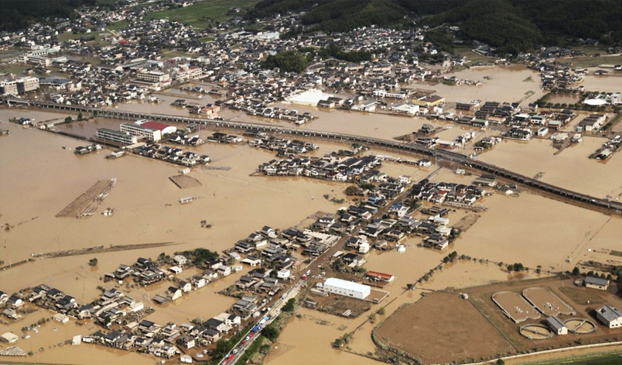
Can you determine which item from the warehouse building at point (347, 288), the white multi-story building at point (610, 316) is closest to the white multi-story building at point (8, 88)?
the warehouse building at point (347, 288)

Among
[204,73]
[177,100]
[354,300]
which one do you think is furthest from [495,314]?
[204,73]

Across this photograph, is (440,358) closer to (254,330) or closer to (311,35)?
(254,330)

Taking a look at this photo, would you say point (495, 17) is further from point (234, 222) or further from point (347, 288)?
point (347, 288)

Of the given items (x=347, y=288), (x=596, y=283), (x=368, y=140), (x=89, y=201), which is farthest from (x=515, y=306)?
(x=89, y=201)

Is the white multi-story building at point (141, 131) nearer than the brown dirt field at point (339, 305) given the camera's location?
No

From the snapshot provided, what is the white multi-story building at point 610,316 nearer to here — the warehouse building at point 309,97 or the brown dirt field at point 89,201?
the brown dirt field at point 89,201
